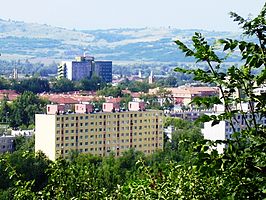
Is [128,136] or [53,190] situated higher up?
[53,190]

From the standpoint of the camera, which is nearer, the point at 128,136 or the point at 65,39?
the point at 128,136

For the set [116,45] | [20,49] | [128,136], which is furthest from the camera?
[116,45]

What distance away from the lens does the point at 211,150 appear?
144 cm

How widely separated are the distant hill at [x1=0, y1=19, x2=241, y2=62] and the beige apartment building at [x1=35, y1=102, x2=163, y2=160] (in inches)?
2489

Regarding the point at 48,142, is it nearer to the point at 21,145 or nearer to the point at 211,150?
the point at 21,145

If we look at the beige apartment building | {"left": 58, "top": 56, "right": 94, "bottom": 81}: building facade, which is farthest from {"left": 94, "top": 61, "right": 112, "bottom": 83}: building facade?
the beige apartment building

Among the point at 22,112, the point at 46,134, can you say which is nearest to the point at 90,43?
the point at 22,112

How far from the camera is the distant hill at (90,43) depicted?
92.6 m

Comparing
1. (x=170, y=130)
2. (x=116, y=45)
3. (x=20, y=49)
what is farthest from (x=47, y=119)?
(x=116, y=45)

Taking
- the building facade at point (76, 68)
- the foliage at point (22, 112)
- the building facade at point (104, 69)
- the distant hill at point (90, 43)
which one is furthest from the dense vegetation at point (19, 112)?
the distant hill at point (90, 43)

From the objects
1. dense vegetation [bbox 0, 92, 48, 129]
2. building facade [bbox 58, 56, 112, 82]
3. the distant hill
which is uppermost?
dense vegetation [bbox 0, 92, 48, 129]

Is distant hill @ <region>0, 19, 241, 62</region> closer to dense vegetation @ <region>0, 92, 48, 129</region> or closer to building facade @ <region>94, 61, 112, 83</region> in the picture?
building facade @ <region>94, 61, 112, 83</region>

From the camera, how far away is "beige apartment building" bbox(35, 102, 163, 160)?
16.5 m

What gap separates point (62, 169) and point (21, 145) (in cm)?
1499
